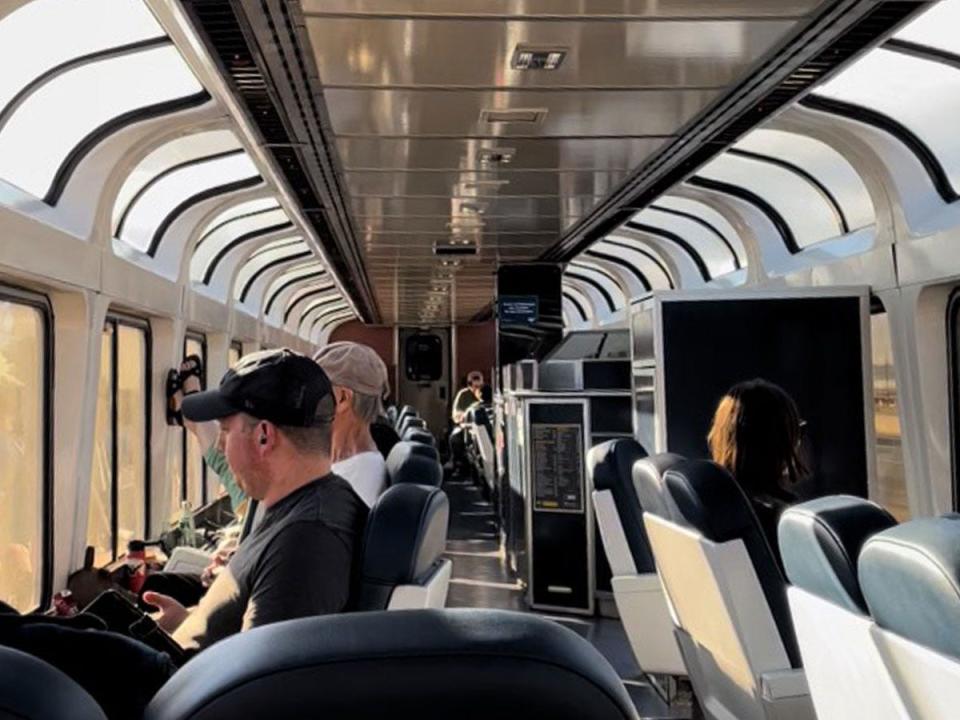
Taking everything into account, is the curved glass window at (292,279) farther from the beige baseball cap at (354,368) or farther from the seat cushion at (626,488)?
the beige baseball cap at (354,368)

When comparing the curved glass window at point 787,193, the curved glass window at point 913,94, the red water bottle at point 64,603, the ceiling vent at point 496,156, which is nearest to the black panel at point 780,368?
the curved glass window at point 913,94

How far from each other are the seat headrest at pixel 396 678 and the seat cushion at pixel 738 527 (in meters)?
2.49

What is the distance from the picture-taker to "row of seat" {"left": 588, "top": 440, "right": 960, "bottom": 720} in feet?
5.96

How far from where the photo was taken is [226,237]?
9984mm

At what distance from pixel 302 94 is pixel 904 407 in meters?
3.21

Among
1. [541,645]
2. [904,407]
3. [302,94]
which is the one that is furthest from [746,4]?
Result: [541,645]

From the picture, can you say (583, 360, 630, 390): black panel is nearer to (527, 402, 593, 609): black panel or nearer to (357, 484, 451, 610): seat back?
(527, 402, 593, 609): black panel

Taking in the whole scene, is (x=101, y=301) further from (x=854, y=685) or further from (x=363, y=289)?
(x=363, y=289)

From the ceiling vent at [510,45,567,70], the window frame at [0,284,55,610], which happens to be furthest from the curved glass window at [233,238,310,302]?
the ceiling vent at [510,45,567,70]

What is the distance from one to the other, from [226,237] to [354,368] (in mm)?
7192

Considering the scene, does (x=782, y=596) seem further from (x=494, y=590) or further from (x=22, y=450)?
(x=494, y=590)

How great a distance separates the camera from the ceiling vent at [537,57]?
12.8 ft

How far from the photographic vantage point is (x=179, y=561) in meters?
4.25

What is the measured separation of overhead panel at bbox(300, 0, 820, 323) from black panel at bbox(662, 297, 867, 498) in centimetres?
100
